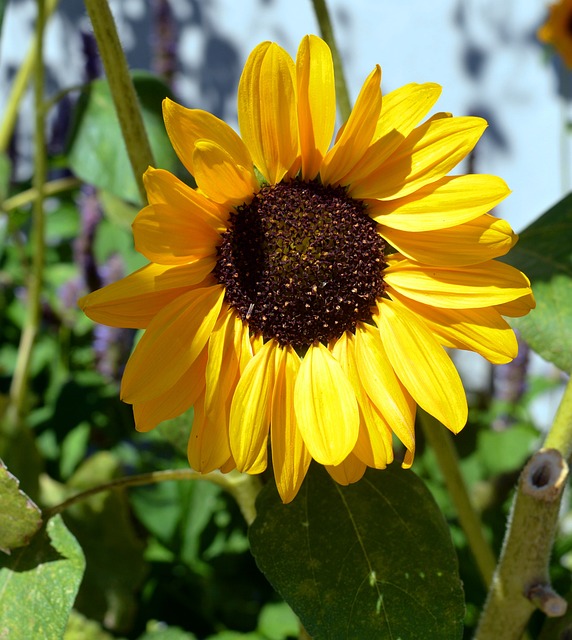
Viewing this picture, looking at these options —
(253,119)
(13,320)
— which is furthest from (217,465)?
(13,320)

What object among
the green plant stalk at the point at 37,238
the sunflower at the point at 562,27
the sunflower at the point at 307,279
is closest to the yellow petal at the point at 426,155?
the sunflower at the point at 307,279

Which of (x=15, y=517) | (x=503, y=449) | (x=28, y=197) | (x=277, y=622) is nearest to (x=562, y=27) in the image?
(x=503, y=449)

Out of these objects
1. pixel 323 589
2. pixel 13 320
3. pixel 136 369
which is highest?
pixel 136 369

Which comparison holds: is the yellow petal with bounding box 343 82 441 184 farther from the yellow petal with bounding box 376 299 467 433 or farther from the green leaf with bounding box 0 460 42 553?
the green leaf with bounding box 0 460 42 553

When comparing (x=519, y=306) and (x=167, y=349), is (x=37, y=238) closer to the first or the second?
(x=167, y=349)

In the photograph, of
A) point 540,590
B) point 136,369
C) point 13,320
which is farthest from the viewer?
point 13,320

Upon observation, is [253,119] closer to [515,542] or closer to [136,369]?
[136,369]

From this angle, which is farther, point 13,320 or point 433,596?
point 13,320
